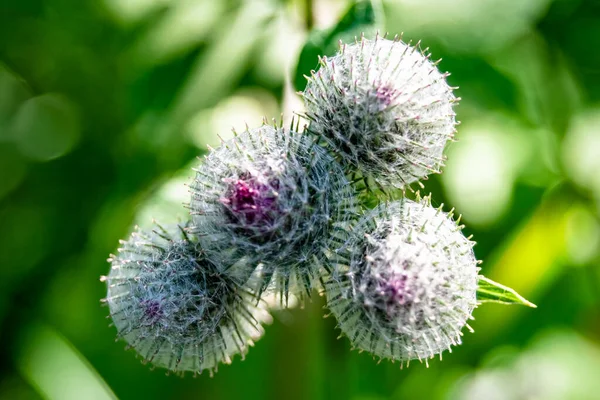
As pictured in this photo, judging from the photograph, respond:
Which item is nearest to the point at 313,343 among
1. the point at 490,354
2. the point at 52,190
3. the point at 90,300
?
the point at 490,354

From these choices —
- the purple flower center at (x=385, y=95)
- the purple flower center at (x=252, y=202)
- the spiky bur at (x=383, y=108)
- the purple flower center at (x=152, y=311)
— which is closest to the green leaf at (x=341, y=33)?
the spiky bur at (x=383, y=108)

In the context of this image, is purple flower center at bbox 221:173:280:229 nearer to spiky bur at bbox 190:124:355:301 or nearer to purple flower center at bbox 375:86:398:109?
spiky bur at bbox 190:124:355:301

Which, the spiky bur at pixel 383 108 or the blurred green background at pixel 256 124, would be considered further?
the blurred green background at pixel 256 124

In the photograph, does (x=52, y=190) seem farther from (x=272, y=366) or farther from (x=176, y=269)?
(x=176, y=269)

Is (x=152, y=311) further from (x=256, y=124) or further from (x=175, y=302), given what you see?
(x=256, y=124)

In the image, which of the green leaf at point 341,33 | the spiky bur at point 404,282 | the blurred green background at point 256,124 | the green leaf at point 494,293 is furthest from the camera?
the blurred green background at point 256,124

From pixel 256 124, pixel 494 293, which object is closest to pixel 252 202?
pixel 494 293

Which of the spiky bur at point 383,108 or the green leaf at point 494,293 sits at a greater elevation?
the spiky bur at point 383,108

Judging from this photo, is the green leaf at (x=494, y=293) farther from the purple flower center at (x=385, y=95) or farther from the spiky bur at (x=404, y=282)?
the purple flower center at (x=385, y=95)
